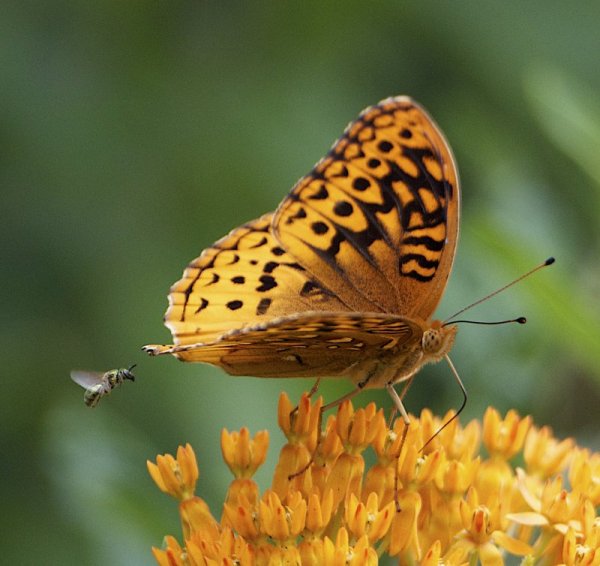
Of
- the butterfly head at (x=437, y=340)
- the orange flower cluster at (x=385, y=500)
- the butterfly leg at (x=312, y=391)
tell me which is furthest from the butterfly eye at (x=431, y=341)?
the butterfly leg at (x=312, y=391)

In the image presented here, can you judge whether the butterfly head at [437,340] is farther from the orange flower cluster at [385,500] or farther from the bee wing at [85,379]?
the bee wing at [85,379]

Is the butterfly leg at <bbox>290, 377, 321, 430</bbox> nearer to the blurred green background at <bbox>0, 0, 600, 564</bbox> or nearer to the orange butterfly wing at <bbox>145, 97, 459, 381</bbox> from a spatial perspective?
the orange butterfly wing at <bbox>145, 97, 459, 381</bbox>

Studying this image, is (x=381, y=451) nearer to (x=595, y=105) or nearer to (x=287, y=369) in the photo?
(x=287, y=369)

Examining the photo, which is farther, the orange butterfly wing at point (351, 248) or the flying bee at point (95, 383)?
the orange butterfly wing at point (351, 248)

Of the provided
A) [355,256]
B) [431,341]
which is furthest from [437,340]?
[355,256]

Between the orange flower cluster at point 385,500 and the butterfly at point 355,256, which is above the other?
the butterfly at point 355,256

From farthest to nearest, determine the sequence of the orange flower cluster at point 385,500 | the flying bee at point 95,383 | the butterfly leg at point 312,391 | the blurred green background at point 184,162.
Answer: the blurred green background at point 184,162, the butterfly leg at point 312,391, the flying bee at point 95,383, the orange flower cluster at point 385,500
